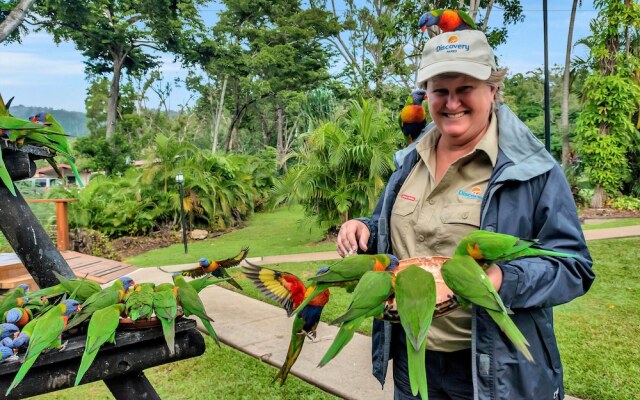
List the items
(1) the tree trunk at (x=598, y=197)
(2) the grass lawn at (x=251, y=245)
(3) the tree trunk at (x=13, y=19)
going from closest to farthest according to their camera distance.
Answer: (2) the grass lawn at (x=251, y=245), (1) the tree trunk at (x=598, y=197), (3) the tree trunk at (x=13, y=19)

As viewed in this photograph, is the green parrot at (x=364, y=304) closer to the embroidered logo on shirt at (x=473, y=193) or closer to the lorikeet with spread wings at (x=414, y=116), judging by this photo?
the embroidered logo on shirt at (x=473, y=193)

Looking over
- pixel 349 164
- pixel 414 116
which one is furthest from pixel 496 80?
pixel 349 164

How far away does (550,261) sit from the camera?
113cm

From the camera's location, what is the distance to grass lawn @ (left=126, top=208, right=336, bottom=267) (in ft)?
24.7

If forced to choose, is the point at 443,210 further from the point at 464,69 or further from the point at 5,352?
the point at 5,352

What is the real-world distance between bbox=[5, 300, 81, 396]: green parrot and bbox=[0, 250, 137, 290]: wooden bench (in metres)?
3.33

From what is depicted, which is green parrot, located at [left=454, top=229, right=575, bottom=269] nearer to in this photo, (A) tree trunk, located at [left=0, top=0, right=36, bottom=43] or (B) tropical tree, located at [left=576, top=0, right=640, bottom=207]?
(B) tropical tree, located at [left=576, top=0, right=640, bottom=207]

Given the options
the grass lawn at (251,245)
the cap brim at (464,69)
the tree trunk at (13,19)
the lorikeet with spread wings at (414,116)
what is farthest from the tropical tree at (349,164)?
the tree trunk at (13,19)

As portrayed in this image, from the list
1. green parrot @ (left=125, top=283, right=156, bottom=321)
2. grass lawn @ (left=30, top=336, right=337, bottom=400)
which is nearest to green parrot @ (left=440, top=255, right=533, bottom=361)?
green parrot @ (left=125, top=283, right=156, bottom=321)

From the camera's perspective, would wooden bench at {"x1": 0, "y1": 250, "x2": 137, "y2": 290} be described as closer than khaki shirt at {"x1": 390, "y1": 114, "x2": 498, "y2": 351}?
No

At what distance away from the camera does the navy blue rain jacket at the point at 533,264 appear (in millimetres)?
1148

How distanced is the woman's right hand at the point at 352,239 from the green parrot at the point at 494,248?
0.46m

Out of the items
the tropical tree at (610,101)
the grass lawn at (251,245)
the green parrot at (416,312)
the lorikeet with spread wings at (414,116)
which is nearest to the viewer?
the green parrot at (416,312)

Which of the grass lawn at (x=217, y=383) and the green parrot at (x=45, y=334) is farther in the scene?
the grass lawn at (x=217, y=383)
